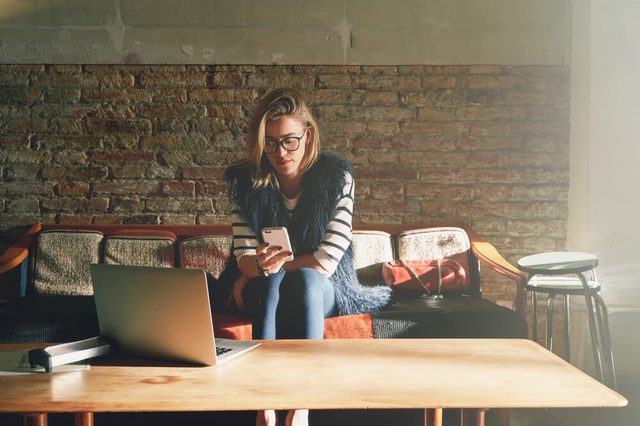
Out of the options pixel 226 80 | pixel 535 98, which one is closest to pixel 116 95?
pixel 226 80

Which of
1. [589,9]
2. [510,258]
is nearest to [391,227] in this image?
[510,258]

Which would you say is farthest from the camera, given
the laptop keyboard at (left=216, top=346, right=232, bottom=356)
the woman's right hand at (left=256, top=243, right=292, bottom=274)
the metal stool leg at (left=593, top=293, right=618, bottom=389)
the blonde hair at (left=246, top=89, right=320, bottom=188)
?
the metal stool leg at (left=593, top=293, right=618, bottom=389)

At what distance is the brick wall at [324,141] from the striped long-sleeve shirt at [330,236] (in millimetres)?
1192

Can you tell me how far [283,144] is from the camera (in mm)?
2314

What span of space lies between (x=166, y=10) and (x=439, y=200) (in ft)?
6.23

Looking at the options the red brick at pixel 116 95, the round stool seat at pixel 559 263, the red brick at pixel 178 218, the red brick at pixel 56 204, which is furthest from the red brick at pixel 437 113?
the red brick at pixel 56 204

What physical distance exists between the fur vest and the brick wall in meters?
1.17

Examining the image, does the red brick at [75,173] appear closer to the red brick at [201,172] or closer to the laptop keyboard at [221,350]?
the red brick at [201,172]

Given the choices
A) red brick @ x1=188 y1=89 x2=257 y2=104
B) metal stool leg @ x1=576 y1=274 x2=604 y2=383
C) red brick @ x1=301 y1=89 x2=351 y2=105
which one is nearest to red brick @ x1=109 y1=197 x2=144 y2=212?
red brick @ x1=188 y1=89 x2=257 y2=104

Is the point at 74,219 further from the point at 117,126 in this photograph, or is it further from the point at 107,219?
the point at 117,126

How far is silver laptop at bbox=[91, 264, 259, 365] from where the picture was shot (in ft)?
3.83

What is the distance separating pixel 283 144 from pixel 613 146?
2096mm

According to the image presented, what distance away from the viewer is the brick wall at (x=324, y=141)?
135 inches

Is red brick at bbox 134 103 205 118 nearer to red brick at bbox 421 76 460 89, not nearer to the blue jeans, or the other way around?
red brick at bbox 421 76 460 89
